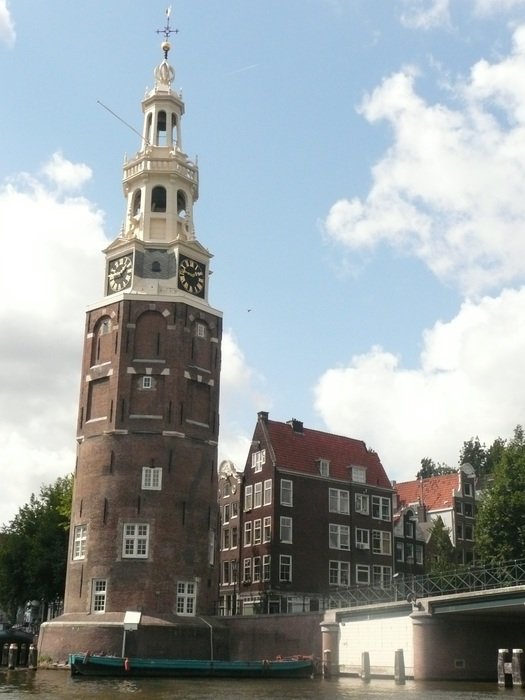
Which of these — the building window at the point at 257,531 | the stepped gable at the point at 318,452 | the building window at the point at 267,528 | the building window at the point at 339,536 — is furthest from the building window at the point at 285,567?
the stepped gable at the point at 318,452

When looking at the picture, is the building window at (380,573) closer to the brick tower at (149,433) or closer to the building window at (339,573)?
the building window at (339,573)

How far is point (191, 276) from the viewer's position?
2554 inches

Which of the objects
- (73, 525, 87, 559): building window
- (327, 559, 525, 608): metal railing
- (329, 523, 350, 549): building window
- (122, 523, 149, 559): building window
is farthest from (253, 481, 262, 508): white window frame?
(73, 525, 87, 559): building window

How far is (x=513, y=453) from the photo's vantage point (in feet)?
220

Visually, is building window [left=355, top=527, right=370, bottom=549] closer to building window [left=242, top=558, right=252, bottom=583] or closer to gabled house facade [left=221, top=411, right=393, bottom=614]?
gabled house facade [left=221, top=411, right=393, bottom=614]

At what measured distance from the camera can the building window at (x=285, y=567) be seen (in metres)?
68.3

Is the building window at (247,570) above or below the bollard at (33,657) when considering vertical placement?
above

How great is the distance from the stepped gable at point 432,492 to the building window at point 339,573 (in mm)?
17395

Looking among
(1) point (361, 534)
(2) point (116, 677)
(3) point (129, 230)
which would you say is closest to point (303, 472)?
(1) point (361, 534)

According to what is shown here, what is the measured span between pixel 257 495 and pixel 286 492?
2480mm

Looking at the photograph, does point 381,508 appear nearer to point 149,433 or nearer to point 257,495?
point 257,495

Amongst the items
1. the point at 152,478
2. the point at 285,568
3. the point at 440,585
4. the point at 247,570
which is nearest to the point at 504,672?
the point at 440,585

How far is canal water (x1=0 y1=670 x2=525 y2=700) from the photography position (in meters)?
36.1

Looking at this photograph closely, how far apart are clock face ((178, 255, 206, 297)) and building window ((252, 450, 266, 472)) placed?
48.2 feet
